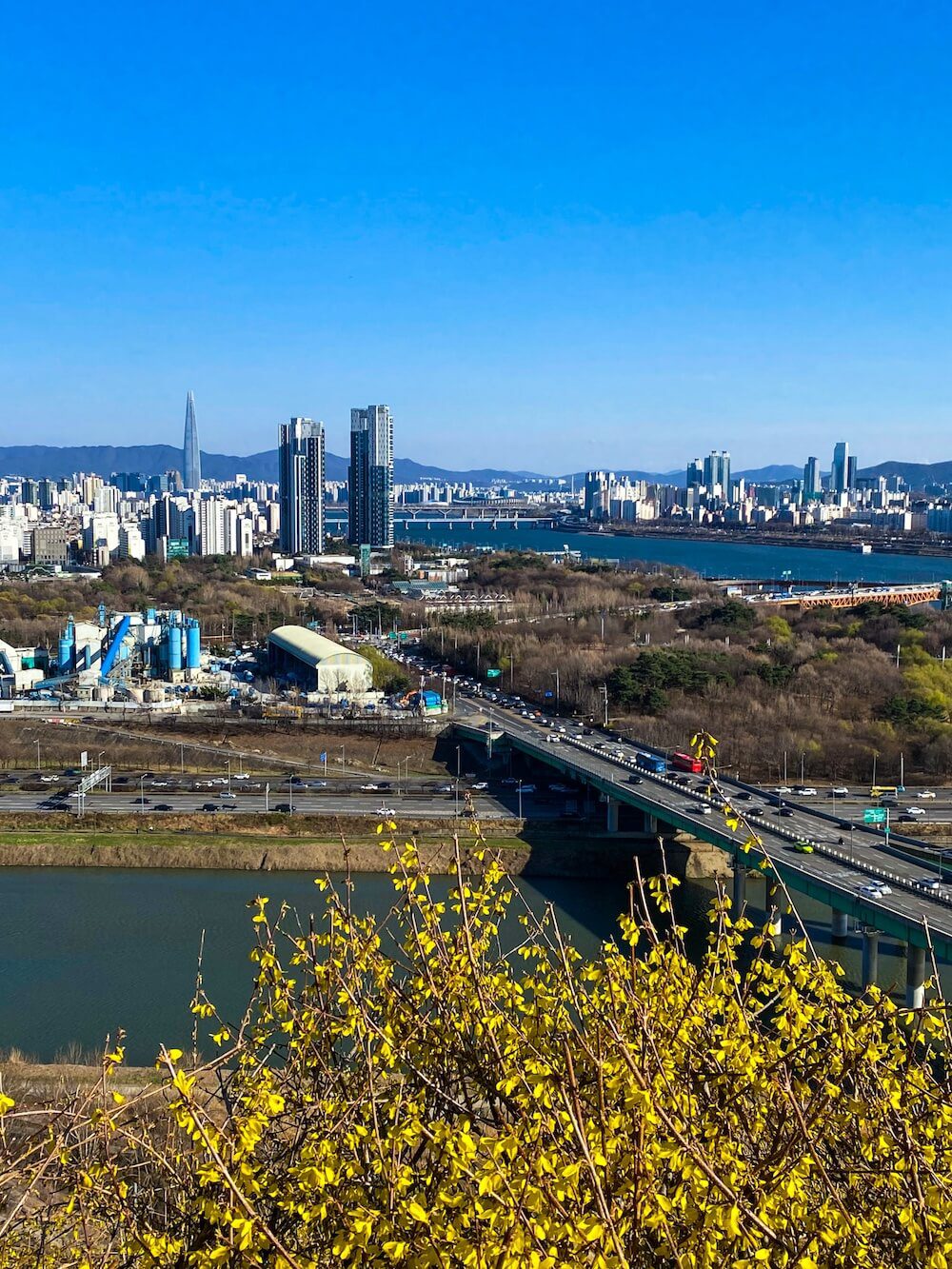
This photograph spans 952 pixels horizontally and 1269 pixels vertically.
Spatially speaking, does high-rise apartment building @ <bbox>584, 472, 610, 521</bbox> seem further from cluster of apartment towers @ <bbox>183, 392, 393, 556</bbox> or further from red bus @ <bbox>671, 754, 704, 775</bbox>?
red bus @ <bbox>671, 754, 704, 775</bbox>

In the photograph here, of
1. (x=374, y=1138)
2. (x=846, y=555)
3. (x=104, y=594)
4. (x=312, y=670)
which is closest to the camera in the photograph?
(x=374, y=1138)

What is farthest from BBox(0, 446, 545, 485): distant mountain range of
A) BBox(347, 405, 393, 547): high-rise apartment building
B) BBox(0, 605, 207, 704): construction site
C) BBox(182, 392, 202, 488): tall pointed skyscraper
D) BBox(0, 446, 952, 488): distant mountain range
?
BBox(0, 605, 207, 704): construction site

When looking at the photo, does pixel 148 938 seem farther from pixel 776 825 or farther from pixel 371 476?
pixel 371 476

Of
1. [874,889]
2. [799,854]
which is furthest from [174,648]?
[874,889]

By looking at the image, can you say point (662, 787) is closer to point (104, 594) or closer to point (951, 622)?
point (951, 622)

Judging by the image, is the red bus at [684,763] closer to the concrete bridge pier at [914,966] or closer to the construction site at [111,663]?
the concrete bridge pier at [914,966]

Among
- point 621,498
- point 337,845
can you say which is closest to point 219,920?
point 337,845
